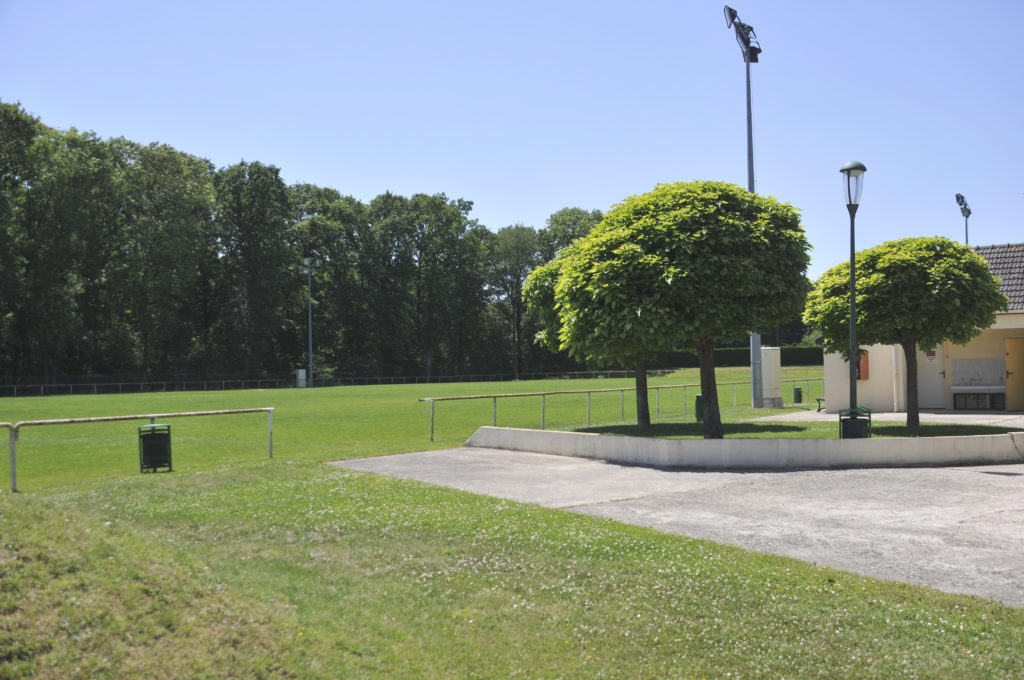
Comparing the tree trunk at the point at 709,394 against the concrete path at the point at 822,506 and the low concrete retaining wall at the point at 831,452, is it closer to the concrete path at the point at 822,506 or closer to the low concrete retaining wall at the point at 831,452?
the low concrete retaining wall at the point at 831,452

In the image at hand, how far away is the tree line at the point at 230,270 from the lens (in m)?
57.6

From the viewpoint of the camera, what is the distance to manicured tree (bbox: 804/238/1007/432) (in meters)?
16.3

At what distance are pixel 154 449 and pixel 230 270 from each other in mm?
60482

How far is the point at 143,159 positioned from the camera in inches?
2682

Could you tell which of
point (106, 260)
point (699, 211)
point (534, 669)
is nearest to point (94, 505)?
point (534, 669)

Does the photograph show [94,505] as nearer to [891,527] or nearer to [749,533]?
[749,533]

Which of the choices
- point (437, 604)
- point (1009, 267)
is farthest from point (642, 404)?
point (437, 604)

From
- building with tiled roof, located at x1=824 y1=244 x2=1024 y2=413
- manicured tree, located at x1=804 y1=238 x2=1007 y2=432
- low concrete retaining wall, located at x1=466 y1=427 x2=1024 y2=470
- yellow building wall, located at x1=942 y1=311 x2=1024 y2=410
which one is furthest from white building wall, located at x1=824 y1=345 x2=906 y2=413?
low concrete retaining wall, located at x1=466 y1=427 x2=1024 y2=470

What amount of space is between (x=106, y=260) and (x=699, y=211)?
196 feet

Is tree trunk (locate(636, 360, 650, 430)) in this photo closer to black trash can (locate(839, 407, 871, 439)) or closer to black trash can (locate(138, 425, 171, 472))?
black trash can (locate(839, 407, 871, 439))

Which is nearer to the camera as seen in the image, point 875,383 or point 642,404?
point 642,404

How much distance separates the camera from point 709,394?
55.6 ft

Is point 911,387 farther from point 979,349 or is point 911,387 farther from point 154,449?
point 154,449

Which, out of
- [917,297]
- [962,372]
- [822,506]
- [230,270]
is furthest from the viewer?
[230,270]
